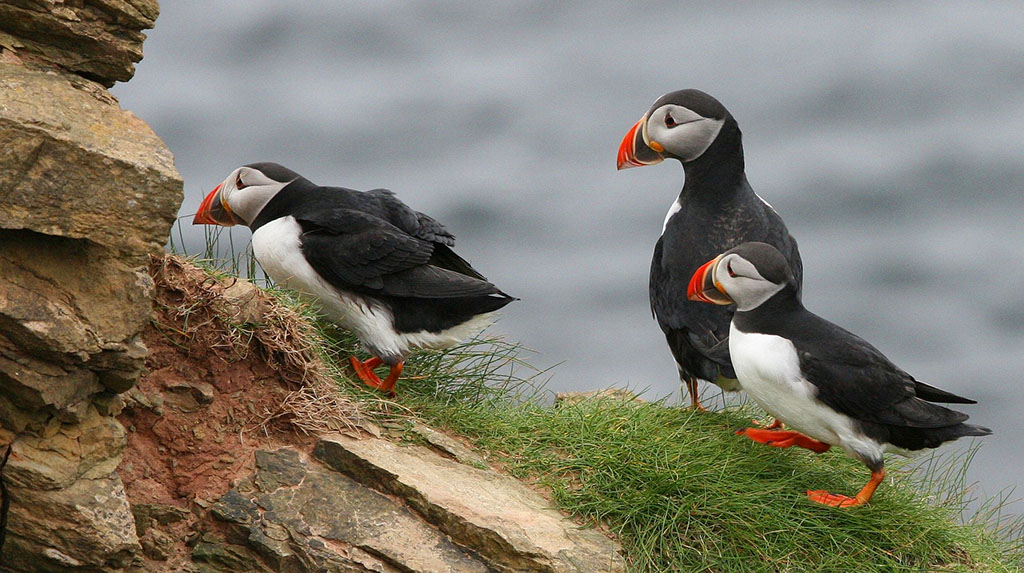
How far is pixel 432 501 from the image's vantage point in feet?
14.8

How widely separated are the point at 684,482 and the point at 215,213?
2.77m

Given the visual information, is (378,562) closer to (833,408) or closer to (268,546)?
(268,546)

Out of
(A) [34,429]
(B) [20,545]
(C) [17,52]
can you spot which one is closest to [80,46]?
(C) [17,52]

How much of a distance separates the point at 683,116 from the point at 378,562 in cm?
307

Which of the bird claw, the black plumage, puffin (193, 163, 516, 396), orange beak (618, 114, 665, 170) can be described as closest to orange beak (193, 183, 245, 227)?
puffin (193, 163, 516, 396)

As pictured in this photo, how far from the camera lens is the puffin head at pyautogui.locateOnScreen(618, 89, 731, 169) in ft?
20.5

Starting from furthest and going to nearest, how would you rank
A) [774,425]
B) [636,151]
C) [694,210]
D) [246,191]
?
[636,151], [694,210], [774,425], [246,191]

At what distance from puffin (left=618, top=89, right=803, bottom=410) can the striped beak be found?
0.35m

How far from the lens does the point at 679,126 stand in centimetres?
623

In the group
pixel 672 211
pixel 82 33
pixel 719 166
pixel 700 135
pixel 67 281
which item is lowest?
pixel 67 281

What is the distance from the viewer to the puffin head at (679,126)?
245 inches

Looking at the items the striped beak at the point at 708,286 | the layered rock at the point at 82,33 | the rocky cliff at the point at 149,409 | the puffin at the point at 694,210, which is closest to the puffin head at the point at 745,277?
the striped beak at the point at 708,286

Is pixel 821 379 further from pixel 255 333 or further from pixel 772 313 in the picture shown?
pixel 255 333

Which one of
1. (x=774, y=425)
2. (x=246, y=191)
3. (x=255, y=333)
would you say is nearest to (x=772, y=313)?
(x=774, y=425)
